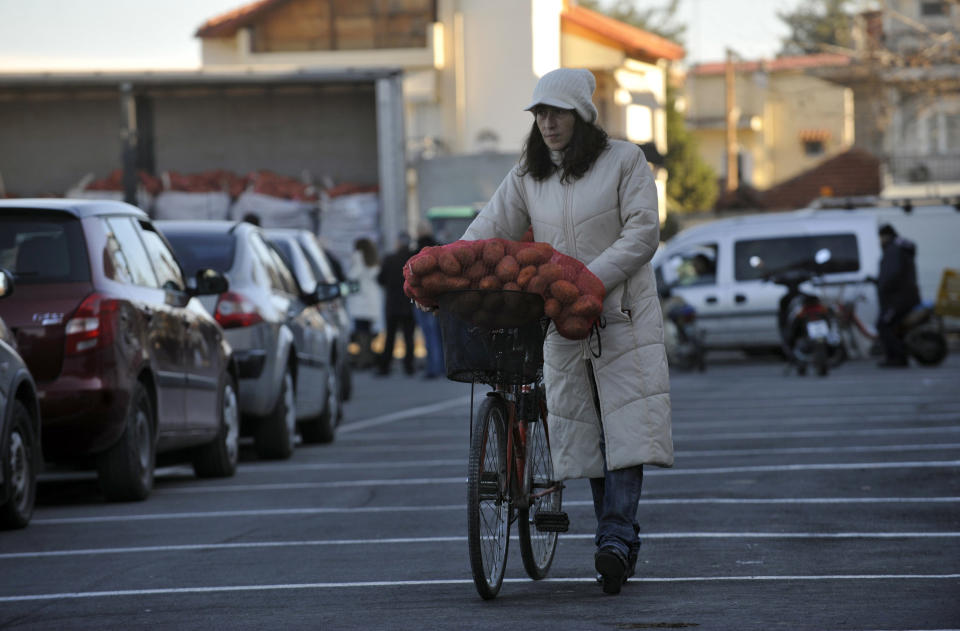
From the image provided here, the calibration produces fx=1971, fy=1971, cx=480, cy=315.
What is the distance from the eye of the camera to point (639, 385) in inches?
279

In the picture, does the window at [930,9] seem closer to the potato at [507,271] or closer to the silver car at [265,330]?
the silver car at [265,330]

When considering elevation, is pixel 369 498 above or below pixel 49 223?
below

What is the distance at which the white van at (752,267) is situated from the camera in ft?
85.5

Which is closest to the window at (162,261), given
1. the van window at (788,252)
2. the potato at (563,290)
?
the potato at (563,290)

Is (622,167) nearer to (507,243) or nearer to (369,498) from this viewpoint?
(507,243)

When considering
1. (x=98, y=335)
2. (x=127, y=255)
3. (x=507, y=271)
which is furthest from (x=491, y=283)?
(x=127, y=255)

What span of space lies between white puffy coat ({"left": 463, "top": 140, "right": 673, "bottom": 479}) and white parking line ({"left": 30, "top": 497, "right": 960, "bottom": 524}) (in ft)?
9.23

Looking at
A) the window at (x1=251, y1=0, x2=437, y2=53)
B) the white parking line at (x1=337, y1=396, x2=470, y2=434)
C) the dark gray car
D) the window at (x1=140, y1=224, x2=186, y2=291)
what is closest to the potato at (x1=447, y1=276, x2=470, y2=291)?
the dark gray car

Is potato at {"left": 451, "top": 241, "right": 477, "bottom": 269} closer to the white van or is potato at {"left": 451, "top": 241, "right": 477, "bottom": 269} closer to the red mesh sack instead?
A: the red mesh sack

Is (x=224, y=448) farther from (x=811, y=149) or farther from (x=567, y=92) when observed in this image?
(x=811, y=149)

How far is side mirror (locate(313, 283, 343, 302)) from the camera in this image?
1510 centimetres

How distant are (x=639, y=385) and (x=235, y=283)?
6.85 m

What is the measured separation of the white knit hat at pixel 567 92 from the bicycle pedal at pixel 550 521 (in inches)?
57.1

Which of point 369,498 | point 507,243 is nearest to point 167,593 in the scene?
point 507,243
